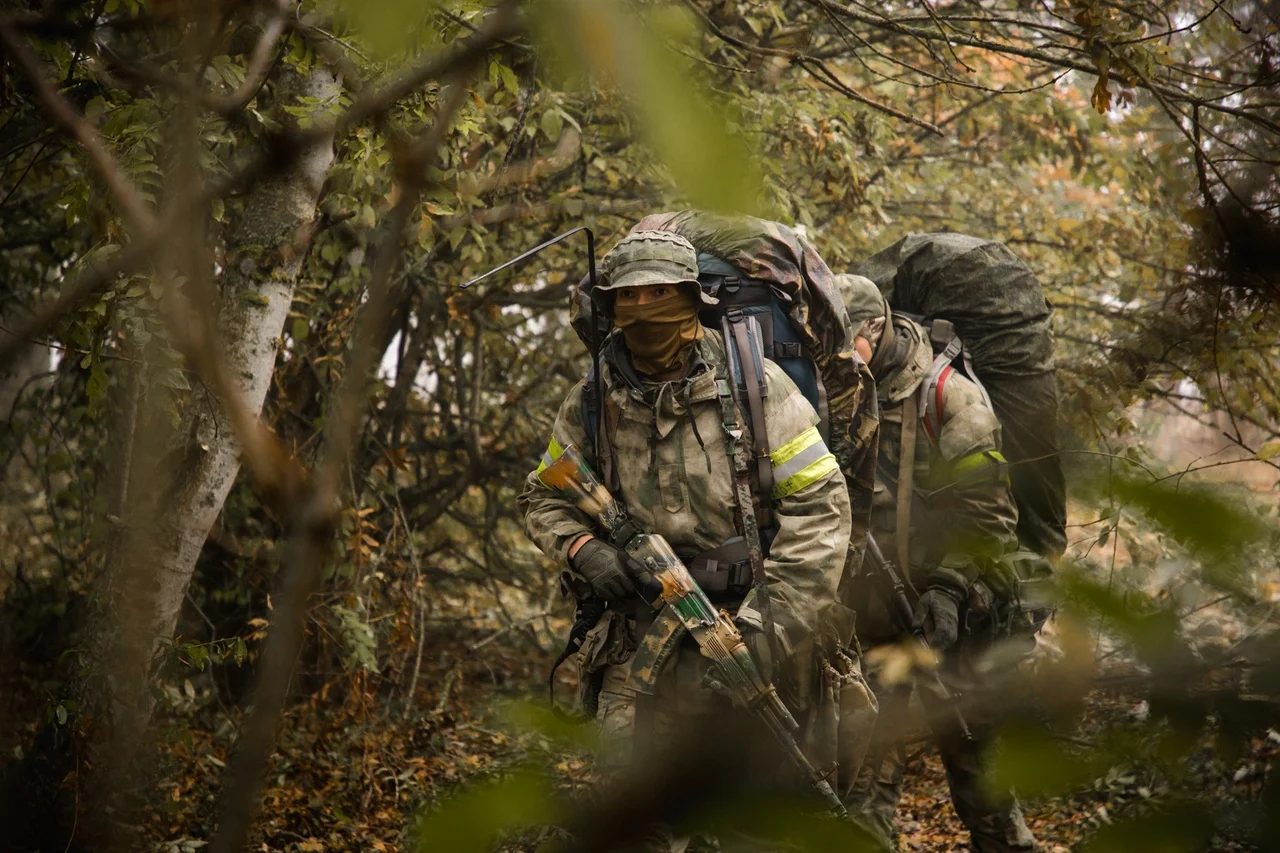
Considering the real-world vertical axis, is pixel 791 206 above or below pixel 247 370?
above

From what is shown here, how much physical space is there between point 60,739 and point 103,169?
13.0ft

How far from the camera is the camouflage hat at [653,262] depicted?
3.48 metres

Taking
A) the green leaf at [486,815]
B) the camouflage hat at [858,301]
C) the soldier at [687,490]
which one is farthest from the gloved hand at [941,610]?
the green leaf at [486,815]

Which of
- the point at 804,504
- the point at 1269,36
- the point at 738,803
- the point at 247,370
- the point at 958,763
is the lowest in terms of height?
the point at 958,763

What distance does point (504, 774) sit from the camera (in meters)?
1.10

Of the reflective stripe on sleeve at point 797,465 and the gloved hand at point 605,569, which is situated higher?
the reflective stripe on sleeve at point 797,465

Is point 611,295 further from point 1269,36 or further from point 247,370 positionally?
point 1269,36

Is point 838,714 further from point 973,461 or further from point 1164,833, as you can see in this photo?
point 1164,833

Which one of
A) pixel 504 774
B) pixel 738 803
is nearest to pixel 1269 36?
pixel 738 803

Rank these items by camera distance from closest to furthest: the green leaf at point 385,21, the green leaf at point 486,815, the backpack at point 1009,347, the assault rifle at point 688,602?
the green leaf at point 385,21 → the green leaf at point 486,815 → the assault rifle at point 688,602 → the backpack at point 1009,347

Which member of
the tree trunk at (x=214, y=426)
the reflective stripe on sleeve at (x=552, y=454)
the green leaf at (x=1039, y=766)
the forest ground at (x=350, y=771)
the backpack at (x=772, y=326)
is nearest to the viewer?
the green leaf at (x=1039, y=766)

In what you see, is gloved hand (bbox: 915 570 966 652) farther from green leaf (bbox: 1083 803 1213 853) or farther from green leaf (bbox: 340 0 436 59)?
green leaf (bbox: 340 0 436 59)

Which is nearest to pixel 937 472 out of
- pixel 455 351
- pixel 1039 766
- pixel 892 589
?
pixel 892 589

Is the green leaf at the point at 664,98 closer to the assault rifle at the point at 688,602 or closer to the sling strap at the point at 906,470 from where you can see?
the assault rifle at the point at 688,602
